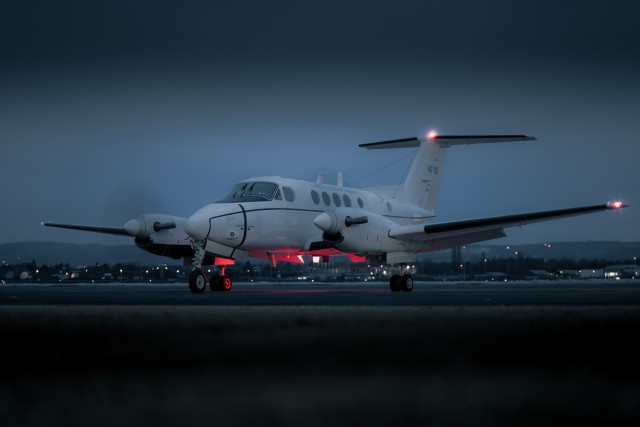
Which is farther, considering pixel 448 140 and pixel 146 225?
pixel 448 140

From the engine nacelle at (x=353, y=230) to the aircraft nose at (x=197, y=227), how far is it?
412 centimetres

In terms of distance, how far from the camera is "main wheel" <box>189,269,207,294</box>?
28328mm

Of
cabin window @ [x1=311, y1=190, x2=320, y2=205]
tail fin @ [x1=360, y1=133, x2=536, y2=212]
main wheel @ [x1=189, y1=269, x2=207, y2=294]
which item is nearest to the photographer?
→ main wheel @ [x1=189, y1=269, x2=207, y2=294]

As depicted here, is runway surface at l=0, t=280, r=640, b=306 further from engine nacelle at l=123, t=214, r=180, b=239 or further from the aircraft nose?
engine nacelle at l=123, t=214, r=180, b=239

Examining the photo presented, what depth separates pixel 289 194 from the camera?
107 ft

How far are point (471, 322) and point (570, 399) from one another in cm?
414

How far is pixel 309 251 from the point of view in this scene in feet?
111

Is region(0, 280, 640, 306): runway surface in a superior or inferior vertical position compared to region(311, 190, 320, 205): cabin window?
inferior

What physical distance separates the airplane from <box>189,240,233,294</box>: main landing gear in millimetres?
31

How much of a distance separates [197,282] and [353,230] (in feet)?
20.9

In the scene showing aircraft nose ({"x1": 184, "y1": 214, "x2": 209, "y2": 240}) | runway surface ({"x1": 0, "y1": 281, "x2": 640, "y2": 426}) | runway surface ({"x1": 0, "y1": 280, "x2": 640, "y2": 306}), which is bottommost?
runway surface ({"x1": 0, "y1": 281, "x2": 640, "y2": 426})

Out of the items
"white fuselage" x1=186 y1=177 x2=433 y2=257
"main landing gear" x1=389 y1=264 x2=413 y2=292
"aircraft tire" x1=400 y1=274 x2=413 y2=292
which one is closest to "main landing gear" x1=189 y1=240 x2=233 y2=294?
"white fuselage" x1=186 y1=177 x2=433 y2=257

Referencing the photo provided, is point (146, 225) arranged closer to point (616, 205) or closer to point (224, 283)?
point (224, 283)

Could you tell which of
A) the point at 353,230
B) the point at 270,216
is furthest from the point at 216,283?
the point at 353,230
